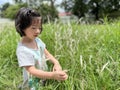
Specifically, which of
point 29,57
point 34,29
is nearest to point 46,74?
point 29,57

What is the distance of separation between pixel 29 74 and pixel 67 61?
46 cm

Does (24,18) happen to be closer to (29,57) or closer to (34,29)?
(34,29)

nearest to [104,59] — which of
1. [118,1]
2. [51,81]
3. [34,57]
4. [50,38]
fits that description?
[51,81]

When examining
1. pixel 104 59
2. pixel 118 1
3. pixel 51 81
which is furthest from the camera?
pixel 118 1

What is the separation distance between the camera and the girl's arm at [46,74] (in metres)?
2.10

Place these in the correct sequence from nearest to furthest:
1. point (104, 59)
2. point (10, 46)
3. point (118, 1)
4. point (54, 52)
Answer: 1. point (104, 59)
2. point (54, 52)
3. point (10, 46)
4. point (118, 1)

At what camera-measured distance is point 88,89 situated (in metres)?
→ 2.31

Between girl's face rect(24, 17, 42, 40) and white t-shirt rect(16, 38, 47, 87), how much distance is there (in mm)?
98

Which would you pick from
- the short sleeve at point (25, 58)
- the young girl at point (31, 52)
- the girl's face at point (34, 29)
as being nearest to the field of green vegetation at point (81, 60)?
the young girl at point (31, 52)

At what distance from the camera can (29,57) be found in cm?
224

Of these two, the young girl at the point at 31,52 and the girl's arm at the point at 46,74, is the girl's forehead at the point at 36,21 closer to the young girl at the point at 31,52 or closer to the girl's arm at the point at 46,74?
the young girl at the point at 31,52

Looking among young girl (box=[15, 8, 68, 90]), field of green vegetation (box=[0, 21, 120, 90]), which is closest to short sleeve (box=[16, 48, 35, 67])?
young girl (box=[15, 8, 68, 90])

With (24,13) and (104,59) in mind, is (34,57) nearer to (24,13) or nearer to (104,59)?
(24,13)

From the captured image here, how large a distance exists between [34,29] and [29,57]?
0.63 feet
